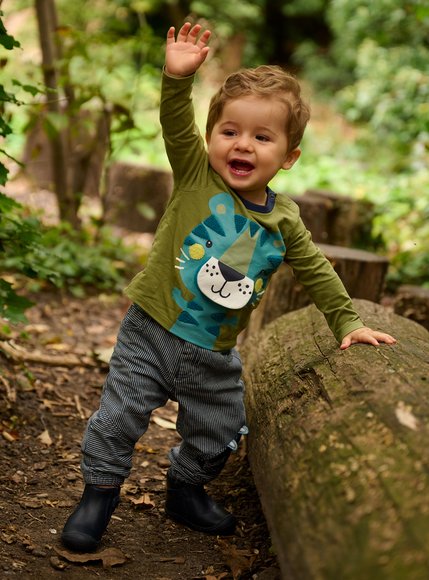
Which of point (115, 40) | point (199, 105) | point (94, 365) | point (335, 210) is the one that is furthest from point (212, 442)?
point (199, 105)

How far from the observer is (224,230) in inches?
99.6

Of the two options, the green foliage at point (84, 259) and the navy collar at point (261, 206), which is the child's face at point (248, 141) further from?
the green foliage at point (84, 259)

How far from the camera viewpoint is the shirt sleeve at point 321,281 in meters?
2.70

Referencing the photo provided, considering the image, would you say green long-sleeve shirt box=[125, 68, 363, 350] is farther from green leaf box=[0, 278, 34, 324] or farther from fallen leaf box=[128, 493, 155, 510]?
fallen leaf box=[128, 493, 155, 510]

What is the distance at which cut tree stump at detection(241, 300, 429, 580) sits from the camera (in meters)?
1.60

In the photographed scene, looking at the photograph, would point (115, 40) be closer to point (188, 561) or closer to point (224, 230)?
point (224, 230)

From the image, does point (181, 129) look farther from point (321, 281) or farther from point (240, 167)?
point (321, 281)

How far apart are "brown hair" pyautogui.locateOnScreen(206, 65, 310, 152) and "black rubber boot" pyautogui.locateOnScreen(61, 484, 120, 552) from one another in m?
1.31

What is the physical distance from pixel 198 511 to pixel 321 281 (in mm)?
967

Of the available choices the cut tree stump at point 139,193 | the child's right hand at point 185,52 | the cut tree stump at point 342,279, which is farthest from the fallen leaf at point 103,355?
the cut tree stump at point 139,193

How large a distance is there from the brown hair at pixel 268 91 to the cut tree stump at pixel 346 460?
2.67 ft

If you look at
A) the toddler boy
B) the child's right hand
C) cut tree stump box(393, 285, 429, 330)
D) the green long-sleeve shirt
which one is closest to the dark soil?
the toddler boy

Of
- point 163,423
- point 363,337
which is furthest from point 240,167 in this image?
point 163,423

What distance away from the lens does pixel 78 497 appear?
2895 mm
